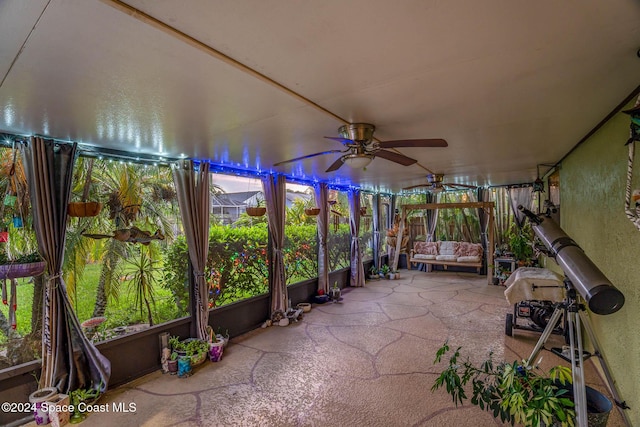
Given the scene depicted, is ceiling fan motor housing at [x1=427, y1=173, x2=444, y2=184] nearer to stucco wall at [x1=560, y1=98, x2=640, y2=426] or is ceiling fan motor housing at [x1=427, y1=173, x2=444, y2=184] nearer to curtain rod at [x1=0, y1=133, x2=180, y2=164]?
stucco wall at [x1=560, y1=98, x2=640, y2=426]

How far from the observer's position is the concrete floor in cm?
237

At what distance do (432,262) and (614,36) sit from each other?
723cm

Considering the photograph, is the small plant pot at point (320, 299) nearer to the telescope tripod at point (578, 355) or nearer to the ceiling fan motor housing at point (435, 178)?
the ceiling fan motor housing at point (435, 178)

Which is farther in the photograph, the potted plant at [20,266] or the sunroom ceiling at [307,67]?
the potted plant at [20,266]

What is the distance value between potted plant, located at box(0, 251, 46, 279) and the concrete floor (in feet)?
4.10

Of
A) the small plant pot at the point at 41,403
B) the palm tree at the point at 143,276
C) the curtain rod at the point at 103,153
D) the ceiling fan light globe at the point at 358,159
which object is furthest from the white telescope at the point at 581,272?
the palm tree at the point at 143,276

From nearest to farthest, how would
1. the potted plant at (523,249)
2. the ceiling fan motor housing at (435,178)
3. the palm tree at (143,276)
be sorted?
1. the palm tree at (143,276)
2. the ceiling fan motor housing at (435,178)
3. the potted plant at (523,249)

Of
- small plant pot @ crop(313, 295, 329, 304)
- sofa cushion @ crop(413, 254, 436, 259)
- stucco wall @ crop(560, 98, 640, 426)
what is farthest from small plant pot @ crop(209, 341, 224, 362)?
sofa cushion @ crop(413, 254, 436, 259)

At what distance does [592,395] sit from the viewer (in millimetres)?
1933

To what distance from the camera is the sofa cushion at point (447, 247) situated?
807 centimetres

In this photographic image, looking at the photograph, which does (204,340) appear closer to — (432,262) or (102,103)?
(102,103)

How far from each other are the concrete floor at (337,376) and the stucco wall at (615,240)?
43 cm

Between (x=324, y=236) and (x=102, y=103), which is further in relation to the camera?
(x=324, y=236)

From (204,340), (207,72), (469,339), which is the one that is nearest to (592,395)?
(469,339)
